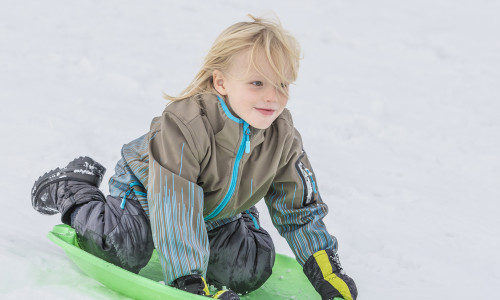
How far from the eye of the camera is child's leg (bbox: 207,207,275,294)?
7.98 feet

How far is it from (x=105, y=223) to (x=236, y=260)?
49cm

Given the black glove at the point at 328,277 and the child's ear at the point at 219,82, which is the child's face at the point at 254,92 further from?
the black glove at the point at 328,277

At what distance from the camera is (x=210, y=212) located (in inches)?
91.1

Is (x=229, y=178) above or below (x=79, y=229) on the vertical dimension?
above

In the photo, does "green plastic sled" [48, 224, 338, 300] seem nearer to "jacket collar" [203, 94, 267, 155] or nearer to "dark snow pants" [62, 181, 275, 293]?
"dark snow pants" [62, 181, 275, 293]

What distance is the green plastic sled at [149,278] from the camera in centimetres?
196

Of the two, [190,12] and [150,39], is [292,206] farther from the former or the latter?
[190,12]

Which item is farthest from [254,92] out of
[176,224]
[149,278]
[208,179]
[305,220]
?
[149,278]

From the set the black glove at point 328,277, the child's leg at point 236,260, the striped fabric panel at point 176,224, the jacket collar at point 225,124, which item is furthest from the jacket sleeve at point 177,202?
the black glove at point 328,277

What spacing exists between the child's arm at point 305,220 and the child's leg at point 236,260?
0.41 ft

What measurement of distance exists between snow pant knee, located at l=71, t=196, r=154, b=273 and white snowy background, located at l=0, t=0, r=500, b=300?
113 millimetres

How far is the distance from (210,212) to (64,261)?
51cm

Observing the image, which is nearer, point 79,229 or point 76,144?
point 79,229

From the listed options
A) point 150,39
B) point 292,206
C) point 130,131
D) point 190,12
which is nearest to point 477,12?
point 190,12
